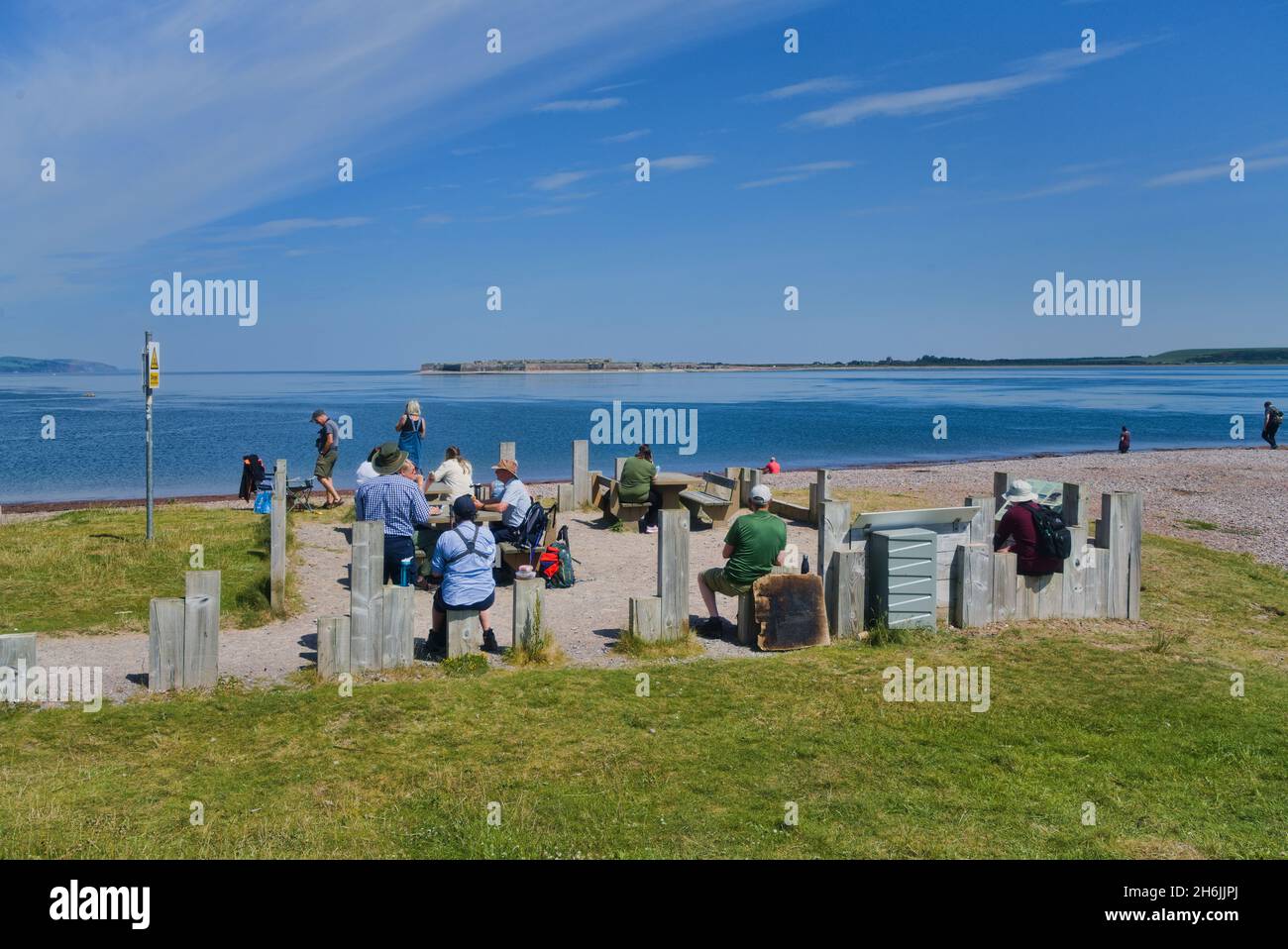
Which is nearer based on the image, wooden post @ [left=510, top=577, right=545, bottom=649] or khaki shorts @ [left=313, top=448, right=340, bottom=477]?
wooden post @ [left=510, top=577, right=545, bottom=649]

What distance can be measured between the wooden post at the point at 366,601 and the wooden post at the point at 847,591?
160 inches

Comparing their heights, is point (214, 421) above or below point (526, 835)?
above

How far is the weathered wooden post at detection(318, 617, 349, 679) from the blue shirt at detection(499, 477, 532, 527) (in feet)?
14.4

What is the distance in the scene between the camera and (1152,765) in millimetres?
6453

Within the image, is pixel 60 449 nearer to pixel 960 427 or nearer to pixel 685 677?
pixel 685 677

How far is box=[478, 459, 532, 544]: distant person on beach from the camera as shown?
12586 mm

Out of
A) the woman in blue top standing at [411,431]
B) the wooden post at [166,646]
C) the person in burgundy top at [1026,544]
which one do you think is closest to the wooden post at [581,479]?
the woman in blue top standing at [411,431]

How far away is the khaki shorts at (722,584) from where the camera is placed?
959 centimetres

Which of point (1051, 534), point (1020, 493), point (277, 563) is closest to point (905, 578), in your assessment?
point (1051, 534)

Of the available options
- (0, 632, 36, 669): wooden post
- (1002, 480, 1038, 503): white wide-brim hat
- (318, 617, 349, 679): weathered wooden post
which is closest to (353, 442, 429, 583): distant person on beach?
(318, 617, 349, 679): weathered wooden post

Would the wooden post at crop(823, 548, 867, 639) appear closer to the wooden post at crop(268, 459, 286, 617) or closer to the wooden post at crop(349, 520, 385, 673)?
the wooden post at crop(349, 520, 385, 673)
